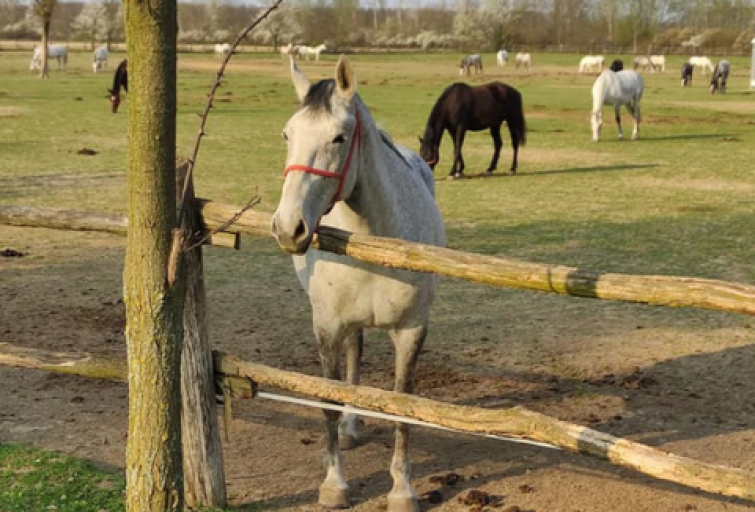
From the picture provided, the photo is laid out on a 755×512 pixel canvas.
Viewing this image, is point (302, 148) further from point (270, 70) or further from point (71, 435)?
point (270, 70)

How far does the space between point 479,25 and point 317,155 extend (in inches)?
4610

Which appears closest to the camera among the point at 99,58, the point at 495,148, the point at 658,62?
the point at 495,148

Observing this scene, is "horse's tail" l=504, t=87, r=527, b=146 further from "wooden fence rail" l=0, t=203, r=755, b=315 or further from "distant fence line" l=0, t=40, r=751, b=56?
"distant fence line" l=0, t=40, r=751, b=56

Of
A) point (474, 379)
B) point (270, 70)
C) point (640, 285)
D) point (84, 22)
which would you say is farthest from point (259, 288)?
point (84, 22)

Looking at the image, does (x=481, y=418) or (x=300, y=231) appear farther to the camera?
(x=481, y=418)

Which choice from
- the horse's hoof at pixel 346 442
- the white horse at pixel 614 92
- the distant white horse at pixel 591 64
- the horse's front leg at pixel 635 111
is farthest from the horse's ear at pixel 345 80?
the distant white horse at pixel 591 64

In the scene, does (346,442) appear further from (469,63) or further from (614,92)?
(469,63)

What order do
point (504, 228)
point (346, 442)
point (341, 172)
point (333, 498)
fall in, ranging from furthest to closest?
Answer: point (504, 228) → point (346, 442) → point (333, 498) → point (341, 172)


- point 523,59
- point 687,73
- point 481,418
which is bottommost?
point 481,418

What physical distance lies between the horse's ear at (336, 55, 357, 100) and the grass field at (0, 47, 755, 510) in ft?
9.79

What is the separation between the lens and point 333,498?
4.84m

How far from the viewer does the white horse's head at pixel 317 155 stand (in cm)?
395

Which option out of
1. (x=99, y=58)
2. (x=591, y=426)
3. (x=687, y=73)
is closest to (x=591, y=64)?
(x=687, y=73)

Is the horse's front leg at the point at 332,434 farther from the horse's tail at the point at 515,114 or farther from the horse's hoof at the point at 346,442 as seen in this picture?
the horse's tail at the point at 515,114
